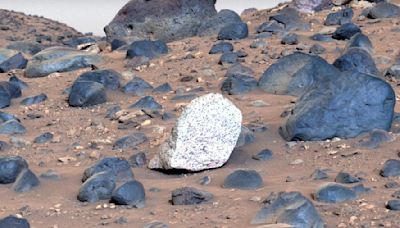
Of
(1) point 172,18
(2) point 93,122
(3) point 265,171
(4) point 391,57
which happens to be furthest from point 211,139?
(1) point 172,18

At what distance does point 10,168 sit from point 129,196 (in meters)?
0.77

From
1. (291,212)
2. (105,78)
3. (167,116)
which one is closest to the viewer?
(291,212)

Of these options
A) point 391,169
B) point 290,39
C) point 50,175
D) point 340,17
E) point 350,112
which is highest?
point 340,17

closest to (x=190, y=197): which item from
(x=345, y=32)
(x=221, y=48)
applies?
(x=221, y=48)

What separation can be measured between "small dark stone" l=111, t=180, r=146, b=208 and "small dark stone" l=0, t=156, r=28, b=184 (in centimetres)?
69

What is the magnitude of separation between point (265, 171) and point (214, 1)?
4.97 metres

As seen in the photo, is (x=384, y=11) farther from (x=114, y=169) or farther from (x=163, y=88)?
(x=114, y=169)

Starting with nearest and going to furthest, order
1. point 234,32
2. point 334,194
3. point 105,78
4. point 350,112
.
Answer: point 334,194
point 350,112
point 105,78
point 234,32

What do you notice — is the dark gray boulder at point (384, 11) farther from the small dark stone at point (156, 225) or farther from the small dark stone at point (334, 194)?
the small dark stone at point (156, 225)

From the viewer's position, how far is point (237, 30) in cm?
713

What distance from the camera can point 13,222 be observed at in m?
2.98

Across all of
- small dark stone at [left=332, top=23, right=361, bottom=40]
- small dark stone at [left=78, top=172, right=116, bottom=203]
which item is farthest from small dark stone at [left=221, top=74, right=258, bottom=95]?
small dark stone at [left=78, top=172, right=116, bottom=203]

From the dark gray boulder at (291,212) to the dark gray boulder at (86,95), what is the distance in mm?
2508

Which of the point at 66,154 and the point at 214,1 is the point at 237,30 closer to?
the point at 214,1
